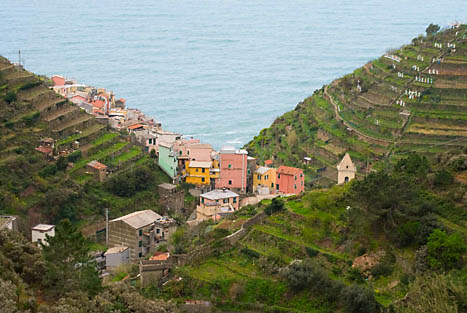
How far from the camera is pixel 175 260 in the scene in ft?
78.7

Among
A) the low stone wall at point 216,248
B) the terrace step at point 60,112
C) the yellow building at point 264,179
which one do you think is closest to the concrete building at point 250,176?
the yellow building at point 264,179

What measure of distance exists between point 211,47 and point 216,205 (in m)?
64.9

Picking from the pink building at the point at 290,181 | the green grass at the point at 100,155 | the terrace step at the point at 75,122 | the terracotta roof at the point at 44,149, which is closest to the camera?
the pink building at the point at 290,181

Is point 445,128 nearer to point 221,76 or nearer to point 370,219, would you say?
point 370,219

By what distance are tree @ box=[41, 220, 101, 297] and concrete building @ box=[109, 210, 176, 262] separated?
9.96m

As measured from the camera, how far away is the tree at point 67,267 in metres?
19.1

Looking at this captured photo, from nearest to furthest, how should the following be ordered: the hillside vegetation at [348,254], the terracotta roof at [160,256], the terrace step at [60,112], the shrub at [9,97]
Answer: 1. the hillside vegetation at [348,254]
2. the terracotta roof at [160,256]
3. the shrub at [9,97]
4. the terrace step at [60,112]

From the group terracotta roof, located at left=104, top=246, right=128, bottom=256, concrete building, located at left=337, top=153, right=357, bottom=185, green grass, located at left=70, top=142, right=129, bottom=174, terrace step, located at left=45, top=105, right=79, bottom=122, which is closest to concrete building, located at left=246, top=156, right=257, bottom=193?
concrete building, located at left=337, top=153, right=357, bottom=185

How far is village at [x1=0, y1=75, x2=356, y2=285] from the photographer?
30.1 m

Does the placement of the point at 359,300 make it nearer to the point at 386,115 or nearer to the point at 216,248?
the point at 216,248

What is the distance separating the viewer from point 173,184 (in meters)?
38.1

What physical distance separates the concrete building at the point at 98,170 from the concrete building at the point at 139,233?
223 inches

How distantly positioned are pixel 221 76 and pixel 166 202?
42324 millimetres

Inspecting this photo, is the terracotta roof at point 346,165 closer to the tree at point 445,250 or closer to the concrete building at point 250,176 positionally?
the concrete building at point 250,176
